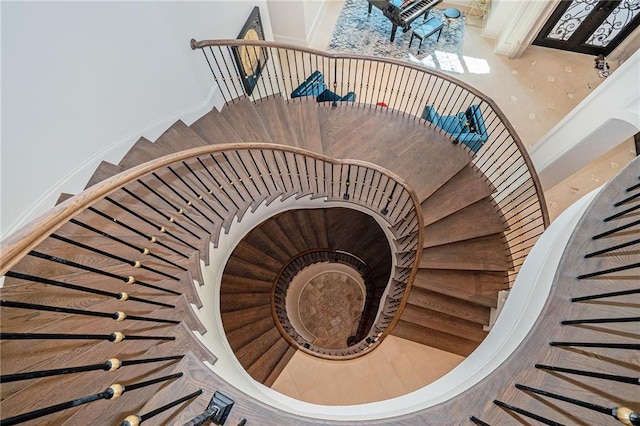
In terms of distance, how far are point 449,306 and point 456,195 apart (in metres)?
1.42

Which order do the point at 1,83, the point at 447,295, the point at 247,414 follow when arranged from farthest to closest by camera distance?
1. the point at 447,295
2. the point at 1,83
3. the point at 247,414

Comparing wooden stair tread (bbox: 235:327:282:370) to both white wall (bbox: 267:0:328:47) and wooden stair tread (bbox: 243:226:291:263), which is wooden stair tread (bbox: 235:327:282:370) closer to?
wooden stair tread (bbox: 243:226:291:263)

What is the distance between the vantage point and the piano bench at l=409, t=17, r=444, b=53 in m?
→ 7.20

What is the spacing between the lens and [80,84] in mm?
2996

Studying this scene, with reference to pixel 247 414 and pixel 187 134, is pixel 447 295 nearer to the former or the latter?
pixel 247 414

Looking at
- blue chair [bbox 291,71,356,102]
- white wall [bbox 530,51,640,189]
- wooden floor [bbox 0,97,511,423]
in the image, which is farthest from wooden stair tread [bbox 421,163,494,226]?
blue chair [bbox 291,71,356,102]

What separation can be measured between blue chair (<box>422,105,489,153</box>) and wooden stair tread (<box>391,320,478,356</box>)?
253 centimetres

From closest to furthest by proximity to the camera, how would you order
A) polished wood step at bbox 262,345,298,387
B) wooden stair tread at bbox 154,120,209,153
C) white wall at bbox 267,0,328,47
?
wooden stair tread at bbox 154,120,209,153 < polished wood step at bbox 262,345,298,387 < white wall at bbox 267,0,328,47

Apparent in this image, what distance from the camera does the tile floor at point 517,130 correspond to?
13.7ft

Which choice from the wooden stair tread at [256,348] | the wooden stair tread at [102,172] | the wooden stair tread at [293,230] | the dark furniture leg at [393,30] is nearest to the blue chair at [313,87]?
the wooden stair tread at [293,230]

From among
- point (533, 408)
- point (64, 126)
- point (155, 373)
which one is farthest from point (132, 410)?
point (64, 126)

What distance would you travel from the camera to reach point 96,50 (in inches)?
120

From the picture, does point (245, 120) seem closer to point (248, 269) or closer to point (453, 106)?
point (248, 269)

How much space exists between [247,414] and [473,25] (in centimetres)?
850
